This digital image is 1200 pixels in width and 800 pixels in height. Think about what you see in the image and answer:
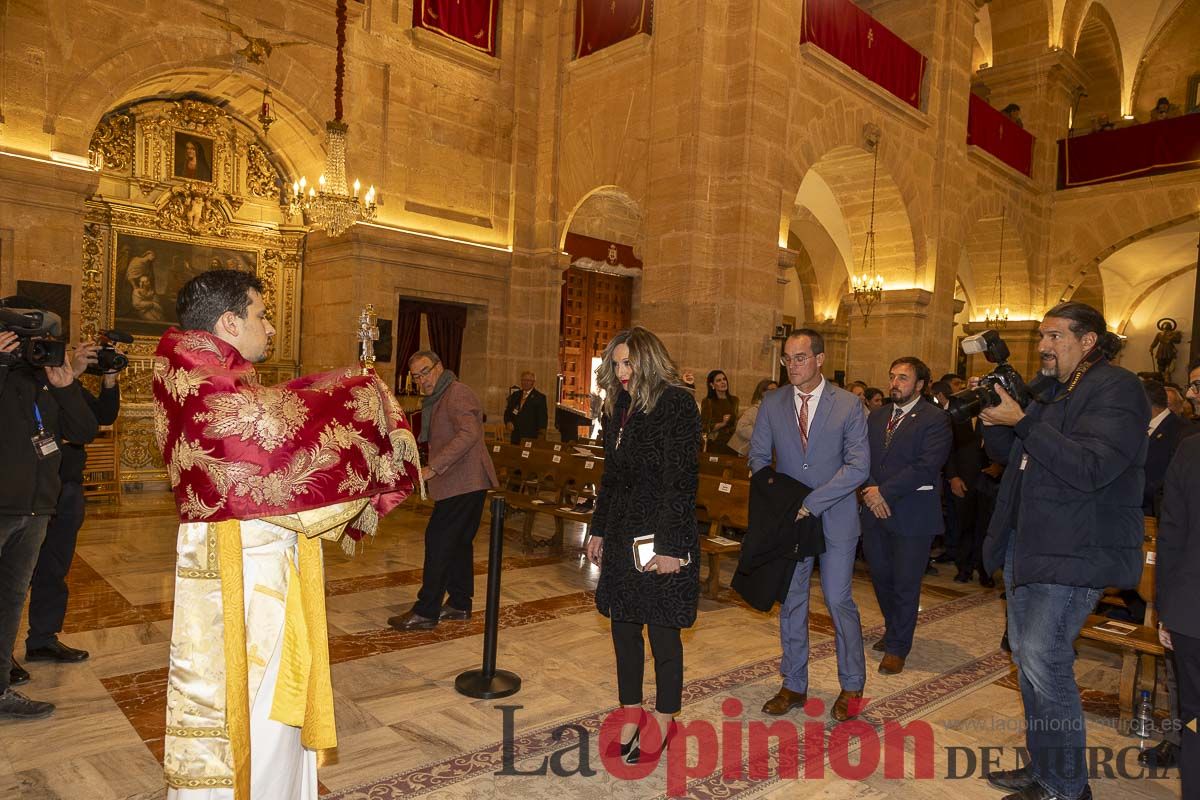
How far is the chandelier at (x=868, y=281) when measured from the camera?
12.8 m

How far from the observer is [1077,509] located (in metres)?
2.68

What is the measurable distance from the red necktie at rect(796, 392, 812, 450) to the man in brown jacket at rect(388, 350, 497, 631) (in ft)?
6.48

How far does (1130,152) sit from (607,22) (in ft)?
37.8

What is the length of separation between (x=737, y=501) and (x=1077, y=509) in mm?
3462

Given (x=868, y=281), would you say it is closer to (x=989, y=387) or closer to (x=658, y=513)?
(x=989, y=387)

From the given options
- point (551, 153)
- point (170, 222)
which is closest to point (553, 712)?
point (170, 222)

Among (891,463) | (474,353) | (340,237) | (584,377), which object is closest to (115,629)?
(891,463)

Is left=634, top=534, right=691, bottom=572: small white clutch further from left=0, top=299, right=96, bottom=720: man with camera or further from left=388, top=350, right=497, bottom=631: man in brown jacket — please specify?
left=0, top=299, right=96, bottom=720: man with camera

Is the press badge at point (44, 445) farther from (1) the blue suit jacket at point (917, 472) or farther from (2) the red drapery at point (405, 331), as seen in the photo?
(2) the red drapery at point (405, 331)

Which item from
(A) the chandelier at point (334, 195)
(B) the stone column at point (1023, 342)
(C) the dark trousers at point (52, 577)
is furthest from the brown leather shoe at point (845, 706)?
(B) the stone column at point (1023, 342)

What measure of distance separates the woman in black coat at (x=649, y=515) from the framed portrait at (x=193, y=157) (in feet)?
33.9

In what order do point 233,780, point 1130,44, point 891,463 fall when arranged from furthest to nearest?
point 1130,44 < point 891,463 < point 233,780

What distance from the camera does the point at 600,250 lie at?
15.5 metres

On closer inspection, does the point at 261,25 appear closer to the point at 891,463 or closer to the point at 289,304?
the point at 289,304
